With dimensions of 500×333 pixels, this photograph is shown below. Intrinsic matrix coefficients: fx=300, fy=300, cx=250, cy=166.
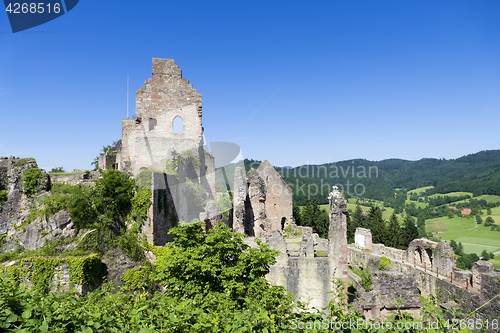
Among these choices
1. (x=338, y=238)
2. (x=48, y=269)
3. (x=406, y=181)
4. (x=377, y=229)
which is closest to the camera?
(x=48, y=269)

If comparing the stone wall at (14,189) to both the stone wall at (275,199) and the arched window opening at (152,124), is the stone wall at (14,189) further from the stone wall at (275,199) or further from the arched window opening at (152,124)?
the stone wall at (275,199)

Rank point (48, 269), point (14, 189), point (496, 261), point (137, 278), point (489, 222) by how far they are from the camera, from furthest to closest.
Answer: point (489, 222), point (496, 261), point (14, 189), point (137, 278), point (48, 269)

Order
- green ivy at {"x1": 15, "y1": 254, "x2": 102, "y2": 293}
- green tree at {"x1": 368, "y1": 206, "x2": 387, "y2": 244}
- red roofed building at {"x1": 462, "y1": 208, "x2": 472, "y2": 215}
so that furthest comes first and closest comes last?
1. red roofed building at {"x1": 462, "y1": 208, "x2": 472, "y2": 215}
2. green tree at {"x1": 368, "y1": 206, "x2": 387, "y2": 244}
3. green ivy at {"x1": 15, "y1": 254, "x2": 102, "y2": 293}

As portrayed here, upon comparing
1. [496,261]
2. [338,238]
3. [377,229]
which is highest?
[338,238]

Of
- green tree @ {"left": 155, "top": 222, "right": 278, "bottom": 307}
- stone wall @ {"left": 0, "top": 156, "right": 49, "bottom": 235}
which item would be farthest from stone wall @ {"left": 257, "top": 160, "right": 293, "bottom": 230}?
stone wall @ {"left": 0, "top": 156, "right": 49, "bottom": 235}

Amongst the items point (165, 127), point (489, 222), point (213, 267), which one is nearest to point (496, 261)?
point (489, 222)

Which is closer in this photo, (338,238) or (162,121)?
(338,238)

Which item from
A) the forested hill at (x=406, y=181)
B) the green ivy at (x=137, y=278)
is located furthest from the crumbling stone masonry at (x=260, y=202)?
the forested hill at (x=406, y=181)

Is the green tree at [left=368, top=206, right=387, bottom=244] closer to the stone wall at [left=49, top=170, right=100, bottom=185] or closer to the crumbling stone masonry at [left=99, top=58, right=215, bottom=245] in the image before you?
the crumbling stone masonry at [left=99, top=58, right=215, bottom=245]

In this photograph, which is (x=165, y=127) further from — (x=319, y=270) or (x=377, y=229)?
(x=377, y=229)

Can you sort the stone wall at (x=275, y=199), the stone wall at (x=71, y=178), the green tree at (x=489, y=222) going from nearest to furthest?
the stone wall at (x=71, y=178)
the stone wall at (x=275, y=199)
the green tree at (x=489, y=222)

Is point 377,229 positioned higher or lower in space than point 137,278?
lower

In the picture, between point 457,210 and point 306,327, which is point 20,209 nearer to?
point 306,327

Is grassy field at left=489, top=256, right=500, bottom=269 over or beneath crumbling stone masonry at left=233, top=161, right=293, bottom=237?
beneath
